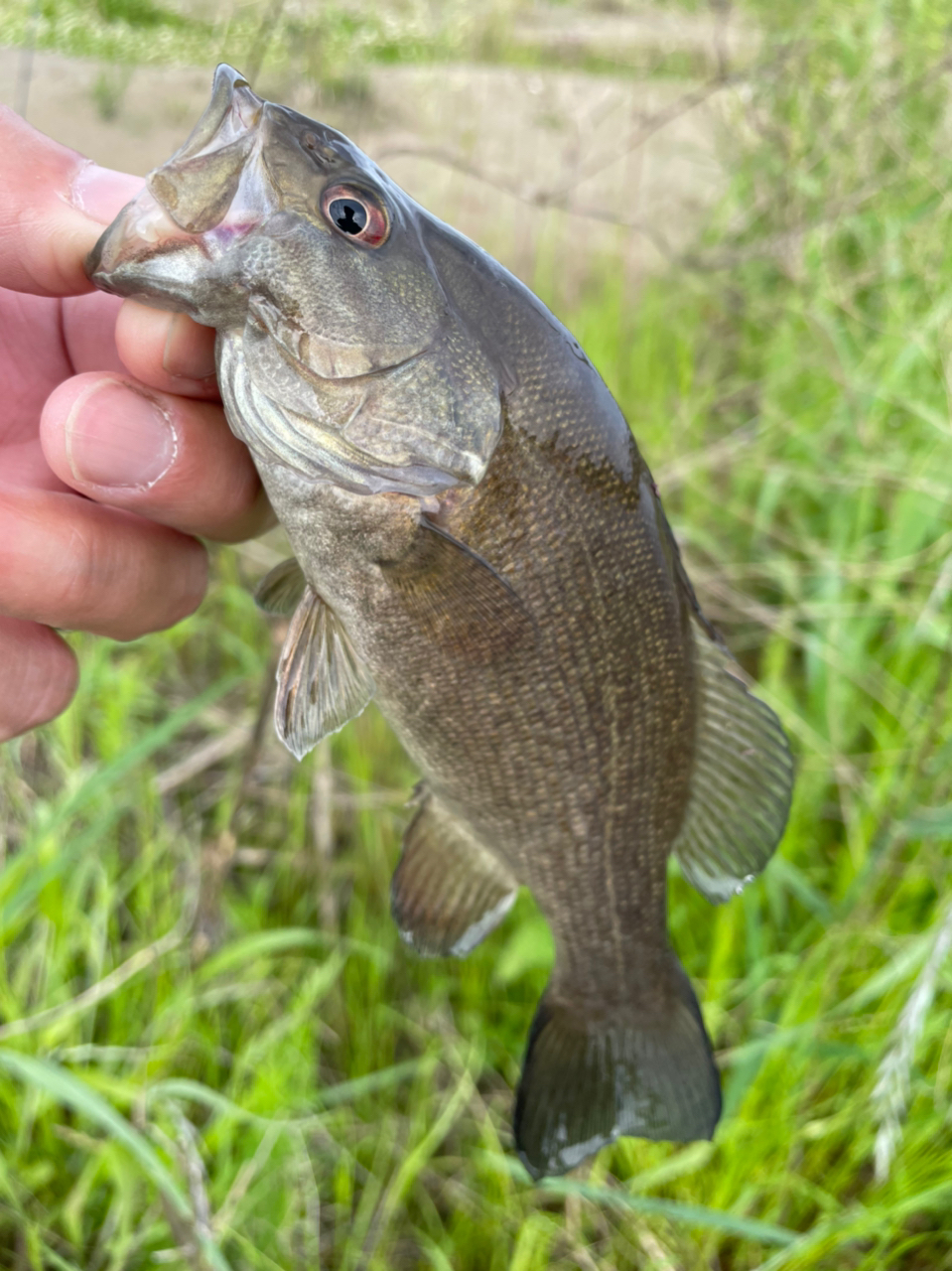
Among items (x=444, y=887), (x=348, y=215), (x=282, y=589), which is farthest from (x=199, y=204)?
(x=444, y=887)

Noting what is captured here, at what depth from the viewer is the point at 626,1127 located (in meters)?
1.30

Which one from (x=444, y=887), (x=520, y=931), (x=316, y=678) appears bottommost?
(x=520, y=931)

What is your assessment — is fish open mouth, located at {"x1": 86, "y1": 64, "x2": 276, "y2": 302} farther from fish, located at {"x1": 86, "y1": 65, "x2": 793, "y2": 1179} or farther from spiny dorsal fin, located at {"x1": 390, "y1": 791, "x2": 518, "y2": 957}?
spiny dorsal fin, located at {"x1": 390, "y1": 791, "x2": 518, "y2": 957}

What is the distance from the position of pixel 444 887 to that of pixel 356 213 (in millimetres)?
933

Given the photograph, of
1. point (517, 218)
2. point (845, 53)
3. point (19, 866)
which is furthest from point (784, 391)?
point (19, 866)

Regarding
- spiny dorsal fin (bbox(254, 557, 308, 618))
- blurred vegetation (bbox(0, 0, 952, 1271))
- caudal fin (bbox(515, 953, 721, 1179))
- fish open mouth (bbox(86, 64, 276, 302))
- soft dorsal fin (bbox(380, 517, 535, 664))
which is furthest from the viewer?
blurred vegetation (bbox(0, 0, 952, 1271))

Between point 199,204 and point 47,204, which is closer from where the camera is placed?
point 199,204

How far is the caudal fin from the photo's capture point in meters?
1.28

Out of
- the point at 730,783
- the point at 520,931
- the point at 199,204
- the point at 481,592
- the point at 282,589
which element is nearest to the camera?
the point at 199,204

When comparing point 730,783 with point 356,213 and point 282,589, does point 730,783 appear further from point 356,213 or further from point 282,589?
point 356,213

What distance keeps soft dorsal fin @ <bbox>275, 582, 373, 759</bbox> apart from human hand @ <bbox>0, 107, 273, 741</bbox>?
0.21 m

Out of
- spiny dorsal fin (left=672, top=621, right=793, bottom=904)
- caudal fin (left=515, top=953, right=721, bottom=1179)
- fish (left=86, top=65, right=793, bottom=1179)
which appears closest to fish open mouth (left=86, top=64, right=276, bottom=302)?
fish (left=86, top=65, right=793, bottom=1179)

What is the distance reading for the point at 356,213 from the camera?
945 millimetres

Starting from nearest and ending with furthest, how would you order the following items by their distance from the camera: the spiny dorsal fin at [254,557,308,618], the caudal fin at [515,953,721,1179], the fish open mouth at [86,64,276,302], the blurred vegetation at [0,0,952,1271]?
the fish open mouth at [86,64,276,302], the spiny dorsal fin at [254,557,308,618], the caudal fin at [515,953,721,1179], the blurred vegetation at [0,0,952,1271]
